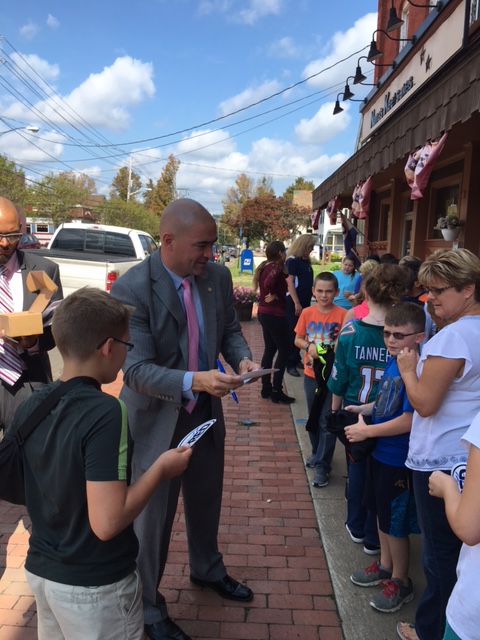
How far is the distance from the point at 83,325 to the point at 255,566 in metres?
2.15

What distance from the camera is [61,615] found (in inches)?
60.7

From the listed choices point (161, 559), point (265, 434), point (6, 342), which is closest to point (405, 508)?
point (161, 559)

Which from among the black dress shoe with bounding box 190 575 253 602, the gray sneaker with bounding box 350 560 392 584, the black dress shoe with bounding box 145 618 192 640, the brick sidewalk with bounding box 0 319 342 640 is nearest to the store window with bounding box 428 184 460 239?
the brick sidewalk with bounding box 0 319 342 640

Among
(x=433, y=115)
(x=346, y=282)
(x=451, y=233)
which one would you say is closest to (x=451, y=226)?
(x=451, y=233)

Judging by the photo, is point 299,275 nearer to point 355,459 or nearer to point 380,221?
point 355,459

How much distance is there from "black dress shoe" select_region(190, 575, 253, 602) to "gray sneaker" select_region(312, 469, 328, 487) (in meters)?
1.39

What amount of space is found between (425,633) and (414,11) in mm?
11589

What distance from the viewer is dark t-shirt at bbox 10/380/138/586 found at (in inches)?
56.4

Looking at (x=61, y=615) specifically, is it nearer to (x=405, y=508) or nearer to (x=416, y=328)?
(x=405, y=508)

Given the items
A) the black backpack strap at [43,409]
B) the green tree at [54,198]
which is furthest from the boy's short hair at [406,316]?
the green tree at [54,198]

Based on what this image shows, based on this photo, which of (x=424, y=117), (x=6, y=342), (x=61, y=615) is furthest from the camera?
(x=424, y=117)

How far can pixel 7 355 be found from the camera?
9.01 ft

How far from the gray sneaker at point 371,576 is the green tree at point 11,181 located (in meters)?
28.8

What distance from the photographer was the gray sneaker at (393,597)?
8.52 ft
